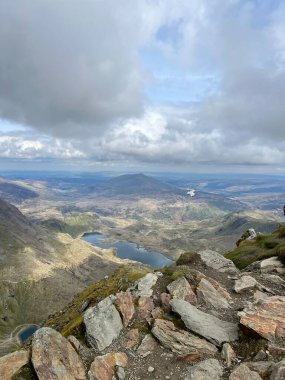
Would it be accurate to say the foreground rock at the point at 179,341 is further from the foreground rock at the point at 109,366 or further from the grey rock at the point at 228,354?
the foreground rock at the point at 109,366

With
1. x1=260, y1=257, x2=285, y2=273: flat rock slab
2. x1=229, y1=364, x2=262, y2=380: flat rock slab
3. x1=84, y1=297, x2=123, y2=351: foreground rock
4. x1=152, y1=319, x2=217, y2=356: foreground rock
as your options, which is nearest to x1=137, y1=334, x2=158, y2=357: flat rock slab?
x1=152, y1=319, x2=217, y2=356: foreground rock

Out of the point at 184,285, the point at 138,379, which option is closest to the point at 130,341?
the point at 138,379

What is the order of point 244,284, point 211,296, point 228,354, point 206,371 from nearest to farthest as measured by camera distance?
point 206,371 < point 228,354 < point 211,296 < point 244,284

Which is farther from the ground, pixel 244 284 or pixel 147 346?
pixel 244 284

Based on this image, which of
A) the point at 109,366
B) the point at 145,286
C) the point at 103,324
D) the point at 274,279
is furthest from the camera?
the point at 274,279

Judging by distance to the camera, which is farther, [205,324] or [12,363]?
[205,324]

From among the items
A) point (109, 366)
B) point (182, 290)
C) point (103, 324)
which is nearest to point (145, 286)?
point (182, 290)

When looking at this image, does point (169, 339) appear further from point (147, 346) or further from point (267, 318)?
point (267, 318)
